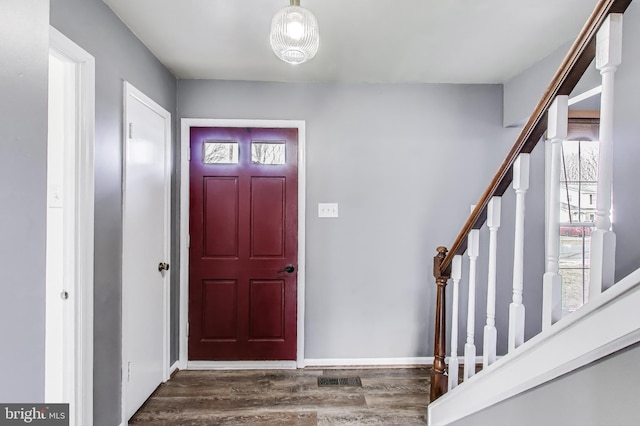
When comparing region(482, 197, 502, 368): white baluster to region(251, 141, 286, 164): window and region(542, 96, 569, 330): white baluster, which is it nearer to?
region(542, 96, 569, 330): white baluster

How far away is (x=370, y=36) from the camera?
2.13 metres

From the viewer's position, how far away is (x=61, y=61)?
1.59m

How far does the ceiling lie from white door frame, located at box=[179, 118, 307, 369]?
1.22ft

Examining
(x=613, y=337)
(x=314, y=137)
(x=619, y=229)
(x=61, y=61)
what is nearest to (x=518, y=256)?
(x=613, y=337)

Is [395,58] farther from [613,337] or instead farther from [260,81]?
[613,337]

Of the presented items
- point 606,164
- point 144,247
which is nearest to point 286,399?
point 144,247

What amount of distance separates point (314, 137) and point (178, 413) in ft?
7.41

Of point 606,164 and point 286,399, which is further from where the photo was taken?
point 286,399

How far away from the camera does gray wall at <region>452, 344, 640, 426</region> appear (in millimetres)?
805

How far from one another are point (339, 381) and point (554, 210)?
2.10 meters

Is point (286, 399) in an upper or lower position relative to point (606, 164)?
lower

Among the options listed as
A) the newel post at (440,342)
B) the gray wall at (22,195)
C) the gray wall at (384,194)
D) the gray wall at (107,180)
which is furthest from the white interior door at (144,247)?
the newel post at (440,342)

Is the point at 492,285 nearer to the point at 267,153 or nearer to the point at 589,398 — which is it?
the point at 589,398

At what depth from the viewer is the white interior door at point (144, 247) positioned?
6.70ft
